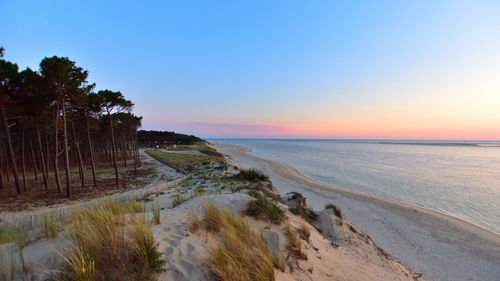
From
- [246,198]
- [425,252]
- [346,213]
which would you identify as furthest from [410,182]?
[246,198]

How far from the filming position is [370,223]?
33.2ft

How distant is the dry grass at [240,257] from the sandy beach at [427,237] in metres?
6.69

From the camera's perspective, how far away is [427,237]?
8.75m

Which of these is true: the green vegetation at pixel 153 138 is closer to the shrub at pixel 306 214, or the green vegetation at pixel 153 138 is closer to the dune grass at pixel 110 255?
the shrub at pixel 306 214

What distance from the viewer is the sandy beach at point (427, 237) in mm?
6590

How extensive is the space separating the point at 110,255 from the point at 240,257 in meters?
1.90

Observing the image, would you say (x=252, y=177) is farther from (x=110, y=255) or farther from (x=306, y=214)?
(x=110, y=255)

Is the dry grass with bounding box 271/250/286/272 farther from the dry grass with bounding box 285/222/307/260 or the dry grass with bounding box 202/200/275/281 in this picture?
the dry grass with bounding box 285/222/307/260

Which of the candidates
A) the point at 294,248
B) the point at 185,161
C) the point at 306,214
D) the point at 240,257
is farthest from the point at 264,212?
the point at 185,161

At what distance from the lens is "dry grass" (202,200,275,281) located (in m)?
2.75

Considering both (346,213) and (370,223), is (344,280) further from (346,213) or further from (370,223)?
(346,213)

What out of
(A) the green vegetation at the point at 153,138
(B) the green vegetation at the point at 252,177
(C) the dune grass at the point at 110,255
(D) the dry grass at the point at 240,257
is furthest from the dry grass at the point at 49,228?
(A) the green vegetation at the point at 153,138

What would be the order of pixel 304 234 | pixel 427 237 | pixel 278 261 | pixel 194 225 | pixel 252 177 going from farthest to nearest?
pixel 252 177
pixel 427 237
pixel 304 234
pixel 194 225
pixel 278 261

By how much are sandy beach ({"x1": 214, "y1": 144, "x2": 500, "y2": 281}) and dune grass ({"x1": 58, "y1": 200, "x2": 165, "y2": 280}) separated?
8.45 m
